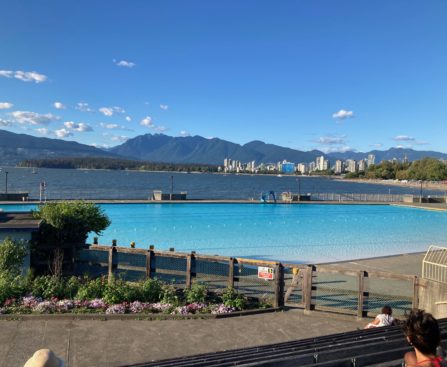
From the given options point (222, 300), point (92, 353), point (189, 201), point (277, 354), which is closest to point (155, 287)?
point (222, 300)

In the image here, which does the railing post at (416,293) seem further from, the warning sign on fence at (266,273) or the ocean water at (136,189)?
the ocean water at (136,189)

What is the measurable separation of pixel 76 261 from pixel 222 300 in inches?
206

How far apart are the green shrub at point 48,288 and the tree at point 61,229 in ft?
5.46

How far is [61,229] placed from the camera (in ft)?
43.2

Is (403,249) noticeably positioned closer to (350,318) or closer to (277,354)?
(350,318)

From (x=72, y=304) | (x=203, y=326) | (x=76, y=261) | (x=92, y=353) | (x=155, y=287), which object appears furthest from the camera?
(x=76, y=261)

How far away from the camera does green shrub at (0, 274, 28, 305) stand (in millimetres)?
9805

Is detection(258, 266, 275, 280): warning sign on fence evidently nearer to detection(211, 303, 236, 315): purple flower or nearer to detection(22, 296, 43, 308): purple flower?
detection(211, 303, 236, 315): purple flower

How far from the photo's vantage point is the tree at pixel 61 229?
495 inches

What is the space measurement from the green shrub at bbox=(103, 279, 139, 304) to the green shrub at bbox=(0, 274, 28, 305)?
2050mm

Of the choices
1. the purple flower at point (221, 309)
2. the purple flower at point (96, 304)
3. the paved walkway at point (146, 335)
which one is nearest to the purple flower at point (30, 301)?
the paved walkway at point (146, 335)

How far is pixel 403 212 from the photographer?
44125 mm

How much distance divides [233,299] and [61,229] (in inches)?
250

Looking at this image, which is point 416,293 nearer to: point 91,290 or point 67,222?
point 91,290
